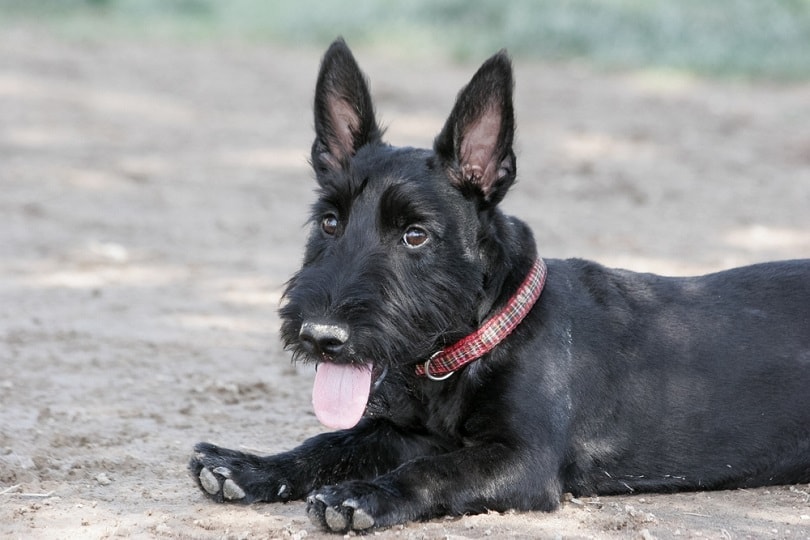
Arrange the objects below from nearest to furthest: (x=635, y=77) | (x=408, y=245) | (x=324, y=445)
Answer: (x=408, y=245), (x=324, y=445), (x=635, y=77)

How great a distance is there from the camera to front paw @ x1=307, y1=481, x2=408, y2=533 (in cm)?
480

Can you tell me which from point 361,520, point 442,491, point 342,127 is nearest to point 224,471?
point 361,520

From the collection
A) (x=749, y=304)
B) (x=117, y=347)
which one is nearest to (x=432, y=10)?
(x=117, y=347)

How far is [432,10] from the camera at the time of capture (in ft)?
61.8

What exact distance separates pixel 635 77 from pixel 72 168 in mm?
7047

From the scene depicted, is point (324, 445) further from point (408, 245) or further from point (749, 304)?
point (749, 304)

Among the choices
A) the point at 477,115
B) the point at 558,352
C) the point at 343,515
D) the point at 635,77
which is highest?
→ the point at 635,77

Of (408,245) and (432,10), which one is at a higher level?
(432,10)

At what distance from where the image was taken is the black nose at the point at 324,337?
15.9 ft

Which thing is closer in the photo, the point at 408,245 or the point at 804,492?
the point at 408,245

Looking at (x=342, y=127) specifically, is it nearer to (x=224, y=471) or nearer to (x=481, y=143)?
(x=481, y=143)

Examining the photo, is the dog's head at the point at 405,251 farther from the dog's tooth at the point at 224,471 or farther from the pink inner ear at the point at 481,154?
the dog's tooth at the point at 224,471

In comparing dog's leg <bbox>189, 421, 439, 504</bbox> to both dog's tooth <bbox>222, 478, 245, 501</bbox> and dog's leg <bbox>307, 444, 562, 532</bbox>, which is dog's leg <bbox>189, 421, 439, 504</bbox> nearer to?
dog's tooth <bbox>222, 478, 245, 501</bbox>

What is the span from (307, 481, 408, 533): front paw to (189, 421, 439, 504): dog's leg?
1.57ft
